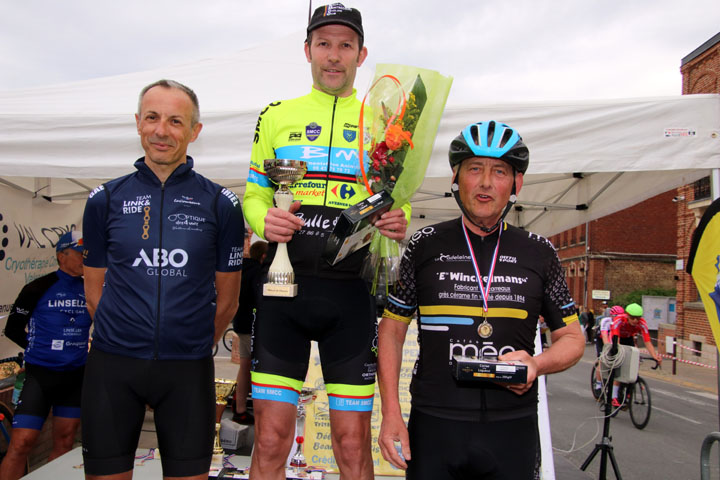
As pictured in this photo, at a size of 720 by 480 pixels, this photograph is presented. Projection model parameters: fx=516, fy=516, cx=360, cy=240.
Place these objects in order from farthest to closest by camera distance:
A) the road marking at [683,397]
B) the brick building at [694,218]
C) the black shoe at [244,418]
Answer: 1. the brick building at [694,218]
2. the road marking at [683,397]
3. the black shoe at [244,418]

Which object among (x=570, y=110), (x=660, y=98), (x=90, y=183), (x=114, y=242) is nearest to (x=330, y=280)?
(x=114, y=242)

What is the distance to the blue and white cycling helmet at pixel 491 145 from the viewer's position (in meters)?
1.95

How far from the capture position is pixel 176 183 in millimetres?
2191

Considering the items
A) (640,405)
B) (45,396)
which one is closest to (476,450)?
(45,396)

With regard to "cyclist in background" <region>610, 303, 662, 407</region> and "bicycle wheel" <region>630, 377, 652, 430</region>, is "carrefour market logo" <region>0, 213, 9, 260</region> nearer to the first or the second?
"bicycle wheel" <region>630, 377, 652, 430</region>

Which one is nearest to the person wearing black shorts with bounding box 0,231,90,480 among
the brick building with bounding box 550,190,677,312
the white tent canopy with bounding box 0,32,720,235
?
the white tent canopy with bounding box 0,32,720,235

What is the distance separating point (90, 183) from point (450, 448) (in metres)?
5.64

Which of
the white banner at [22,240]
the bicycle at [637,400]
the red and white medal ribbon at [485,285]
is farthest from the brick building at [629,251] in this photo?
the red and white medal ribbon at [485,285]

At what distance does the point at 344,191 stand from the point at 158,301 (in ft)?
2.79

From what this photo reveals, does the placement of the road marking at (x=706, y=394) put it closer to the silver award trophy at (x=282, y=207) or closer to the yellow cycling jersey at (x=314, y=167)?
the yellow cycling jersey at (x=314, y=167)

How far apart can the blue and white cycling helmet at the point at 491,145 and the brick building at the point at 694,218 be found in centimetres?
2006

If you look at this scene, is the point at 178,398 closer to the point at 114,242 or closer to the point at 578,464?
the point at 114,242

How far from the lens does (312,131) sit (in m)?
2.14

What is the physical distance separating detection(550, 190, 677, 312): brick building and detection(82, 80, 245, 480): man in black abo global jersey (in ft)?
113
